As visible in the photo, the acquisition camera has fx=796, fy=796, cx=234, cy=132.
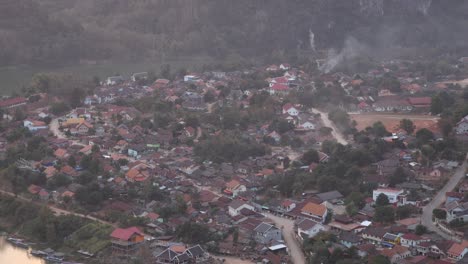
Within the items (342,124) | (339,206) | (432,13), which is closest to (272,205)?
(339,206)

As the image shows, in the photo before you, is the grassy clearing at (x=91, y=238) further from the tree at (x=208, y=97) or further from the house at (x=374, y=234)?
the tree at (x=208, y=97)

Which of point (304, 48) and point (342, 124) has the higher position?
point (342, 124)

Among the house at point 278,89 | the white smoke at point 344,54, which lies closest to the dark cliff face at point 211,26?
the white smoke at point 344,54

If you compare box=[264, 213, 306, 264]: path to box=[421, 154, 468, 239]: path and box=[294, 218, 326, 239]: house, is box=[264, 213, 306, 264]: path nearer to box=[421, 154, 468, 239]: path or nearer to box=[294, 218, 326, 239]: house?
box=[294, 218, 326, 239]: house

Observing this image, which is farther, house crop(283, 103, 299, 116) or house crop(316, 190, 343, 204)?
house crop(283, 103, 299, 116)

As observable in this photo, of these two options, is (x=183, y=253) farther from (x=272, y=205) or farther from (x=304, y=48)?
(x=304, y=48)

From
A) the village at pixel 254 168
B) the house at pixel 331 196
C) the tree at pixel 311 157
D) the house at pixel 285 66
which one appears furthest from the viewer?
the house at pixel 285 66

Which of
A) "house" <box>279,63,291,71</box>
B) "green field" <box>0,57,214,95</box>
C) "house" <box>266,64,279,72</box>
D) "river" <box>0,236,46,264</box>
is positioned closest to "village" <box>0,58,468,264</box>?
"river" <box>0,236,46,264</box>
